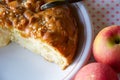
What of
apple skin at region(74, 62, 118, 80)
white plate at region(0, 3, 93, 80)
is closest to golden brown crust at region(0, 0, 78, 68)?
white plate at region(0, 3, 93, 80)

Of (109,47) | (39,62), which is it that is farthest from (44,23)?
(109,47)

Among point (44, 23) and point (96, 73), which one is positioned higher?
point (44, 23)

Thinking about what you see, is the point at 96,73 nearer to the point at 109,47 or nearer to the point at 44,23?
the point at 109,47

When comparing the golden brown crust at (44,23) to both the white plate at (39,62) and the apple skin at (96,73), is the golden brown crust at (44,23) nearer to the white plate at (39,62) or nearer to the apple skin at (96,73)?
the white plate at (39,62)

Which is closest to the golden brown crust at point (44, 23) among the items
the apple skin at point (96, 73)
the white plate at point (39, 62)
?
the white plate at point (39, 62)

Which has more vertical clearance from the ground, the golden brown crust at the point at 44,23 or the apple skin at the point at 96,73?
the golden brown crust at the point at 44,23
